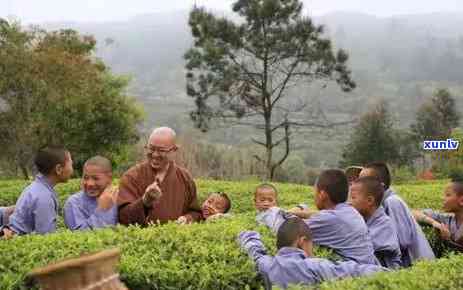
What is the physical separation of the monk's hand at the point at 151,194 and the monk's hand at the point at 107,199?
32 cm

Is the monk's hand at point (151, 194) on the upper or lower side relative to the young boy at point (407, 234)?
upper

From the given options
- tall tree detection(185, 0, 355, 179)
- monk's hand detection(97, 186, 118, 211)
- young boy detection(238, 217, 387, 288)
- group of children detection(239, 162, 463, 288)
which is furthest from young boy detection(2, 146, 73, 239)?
tall tree detection(185, 0, 355, 179)

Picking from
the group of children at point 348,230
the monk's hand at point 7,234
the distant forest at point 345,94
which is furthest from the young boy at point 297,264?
the distant forest at point 345,94

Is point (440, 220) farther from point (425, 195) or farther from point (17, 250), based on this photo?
point (425, 195)

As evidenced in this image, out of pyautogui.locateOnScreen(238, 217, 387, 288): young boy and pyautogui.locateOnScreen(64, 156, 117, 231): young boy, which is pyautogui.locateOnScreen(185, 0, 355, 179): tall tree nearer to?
pyautogui.locateOnScreen(64, 156, 117, 231): young boy

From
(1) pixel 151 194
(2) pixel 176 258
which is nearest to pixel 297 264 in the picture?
(2) pixel 176 258

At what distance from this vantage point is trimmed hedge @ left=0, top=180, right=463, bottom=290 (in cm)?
397

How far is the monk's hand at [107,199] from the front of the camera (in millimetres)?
5527

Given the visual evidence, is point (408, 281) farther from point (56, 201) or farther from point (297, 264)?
point (56, 201)

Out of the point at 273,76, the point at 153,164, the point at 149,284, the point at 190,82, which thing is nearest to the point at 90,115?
the point at 190,82

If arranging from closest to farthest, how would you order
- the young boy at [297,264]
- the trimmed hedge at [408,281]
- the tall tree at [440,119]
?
1. the trimmed hedge at [408,281]
2. the young boy at [297,264]
3. the tall tree at [440,119]

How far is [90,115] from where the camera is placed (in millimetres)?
24125

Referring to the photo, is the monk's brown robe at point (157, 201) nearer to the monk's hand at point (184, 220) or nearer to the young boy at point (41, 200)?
the monk's hand at point (184, 220)

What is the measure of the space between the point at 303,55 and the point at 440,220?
1892 cm
